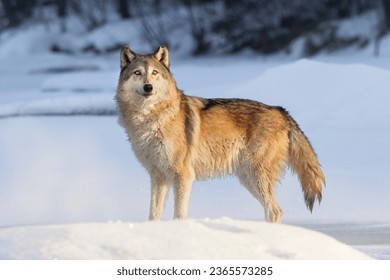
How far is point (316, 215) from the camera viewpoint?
884 centimetres

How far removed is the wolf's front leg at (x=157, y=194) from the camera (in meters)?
7.62

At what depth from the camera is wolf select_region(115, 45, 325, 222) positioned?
24.6ft

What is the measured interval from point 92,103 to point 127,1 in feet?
63.2

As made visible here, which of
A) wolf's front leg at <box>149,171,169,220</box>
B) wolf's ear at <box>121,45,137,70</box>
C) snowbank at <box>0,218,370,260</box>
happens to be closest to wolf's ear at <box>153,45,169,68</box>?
wolf's ear at <box>121,45,137,70</box>

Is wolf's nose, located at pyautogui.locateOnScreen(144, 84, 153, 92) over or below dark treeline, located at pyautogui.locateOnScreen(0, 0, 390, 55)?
below

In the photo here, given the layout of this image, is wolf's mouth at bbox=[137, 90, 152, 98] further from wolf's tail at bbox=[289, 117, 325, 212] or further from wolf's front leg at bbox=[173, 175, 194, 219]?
wolf's tail at bbox=[289, 117, 325, 212]

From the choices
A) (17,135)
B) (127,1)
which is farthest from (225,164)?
(127,1)

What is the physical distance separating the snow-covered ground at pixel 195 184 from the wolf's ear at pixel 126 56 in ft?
4.17

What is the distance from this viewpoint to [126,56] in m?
7.49

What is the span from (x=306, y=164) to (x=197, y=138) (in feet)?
3.00

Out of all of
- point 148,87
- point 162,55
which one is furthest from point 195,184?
point 148,87

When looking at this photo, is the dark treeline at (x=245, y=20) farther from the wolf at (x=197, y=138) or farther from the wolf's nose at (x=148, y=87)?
the wolf's nose at (x=148, y=87)

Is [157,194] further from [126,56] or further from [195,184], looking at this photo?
[195,184]

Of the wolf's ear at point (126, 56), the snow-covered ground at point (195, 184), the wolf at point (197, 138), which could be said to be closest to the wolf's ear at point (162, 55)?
the wolf at point (197, 138)
